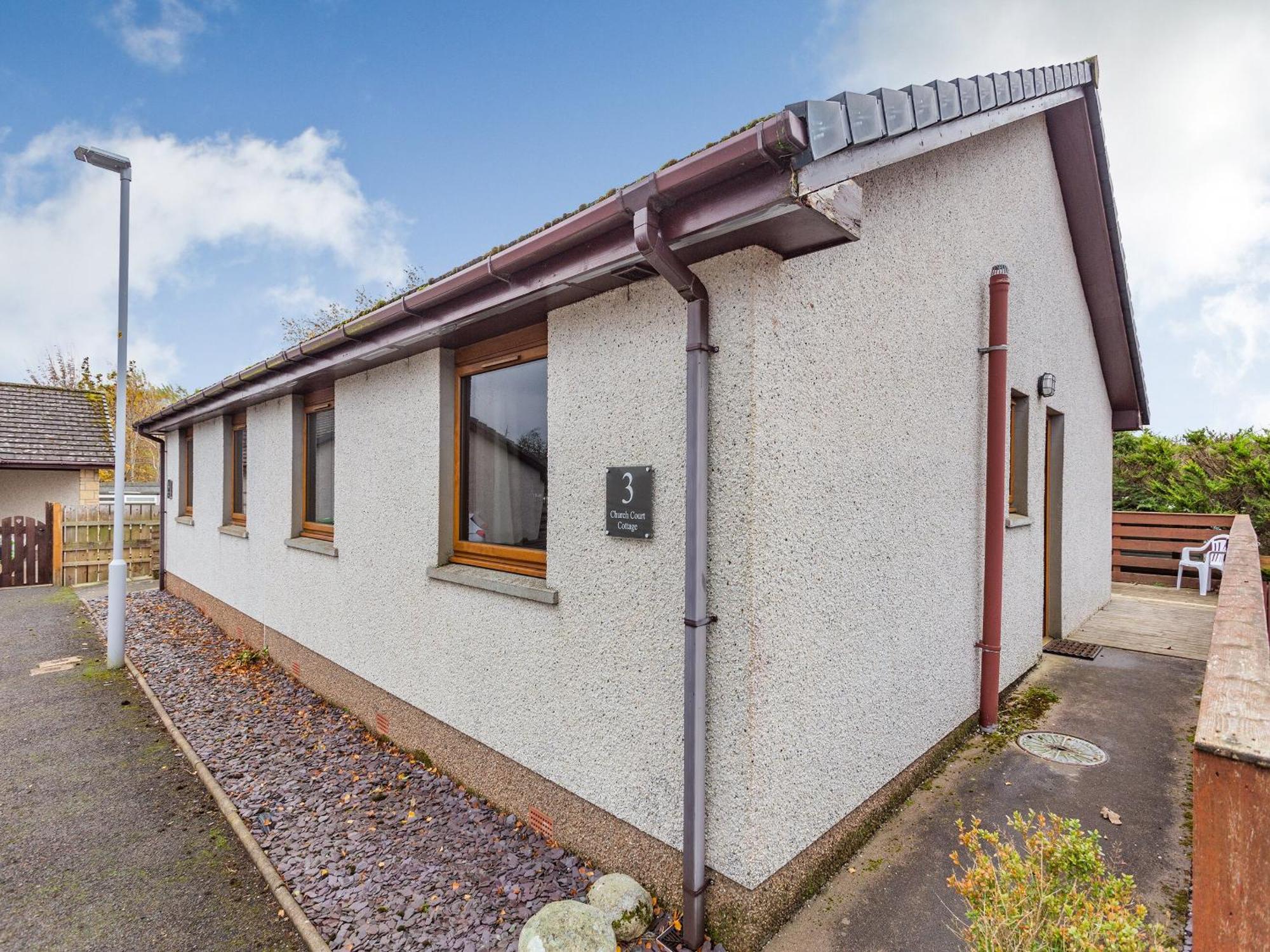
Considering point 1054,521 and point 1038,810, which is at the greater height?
point 1054,521

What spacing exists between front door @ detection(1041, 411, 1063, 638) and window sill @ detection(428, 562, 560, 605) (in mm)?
6613

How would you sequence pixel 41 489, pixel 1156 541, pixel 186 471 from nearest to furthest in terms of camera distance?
pixel 1156 541 < pixel 186 471 < pixel 41 489

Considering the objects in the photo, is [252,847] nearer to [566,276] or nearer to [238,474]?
[566,276]

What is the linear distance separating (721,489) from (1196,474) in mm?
14046

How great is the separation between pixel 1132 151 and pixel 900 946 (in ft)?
37.2

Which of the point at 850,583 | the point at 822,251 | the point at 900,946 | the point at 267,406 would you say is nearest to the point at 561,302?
the point at 822,251

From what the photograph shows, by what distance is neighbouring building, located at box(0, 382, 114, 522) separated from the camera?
15.7 meters

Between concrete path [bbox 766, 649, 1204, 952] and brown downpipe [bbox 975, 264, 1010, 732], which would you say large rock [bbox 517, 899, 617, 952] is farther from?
brown downpipe [bbox 975, 264, 1010, 732]

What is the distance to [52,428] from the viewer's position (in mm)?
16797

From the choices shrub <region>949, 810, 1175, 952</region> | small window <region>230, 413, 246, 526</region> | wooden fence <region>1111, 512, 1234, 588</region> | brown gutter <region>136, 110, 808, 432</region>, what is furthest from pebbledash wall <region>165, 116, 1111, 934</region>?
wooden fence <region>1111, 512, 1234, 588</region>

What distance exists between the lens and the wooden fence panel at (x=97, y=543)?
584 inches

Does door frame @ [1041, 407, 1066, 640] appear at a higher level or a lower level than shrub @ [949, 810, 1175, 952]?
higher

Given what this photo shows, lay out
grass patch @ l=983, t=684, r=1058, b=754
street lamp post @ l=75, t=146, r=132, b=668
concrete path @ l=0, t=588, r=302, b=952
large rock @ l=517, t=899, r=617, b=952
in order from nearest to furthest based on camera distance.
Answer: large rock @ l=517, t=899, r=617, b=952, concrete path @ l=0, t=588, r=302, b=952, grass patch @ l=983, t=684, r=1058, b=754, street lamp post @ l=75, t=146, r=132, b=668

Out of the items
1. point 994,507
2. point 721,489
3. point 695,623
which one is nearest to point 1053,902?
point 695,623
